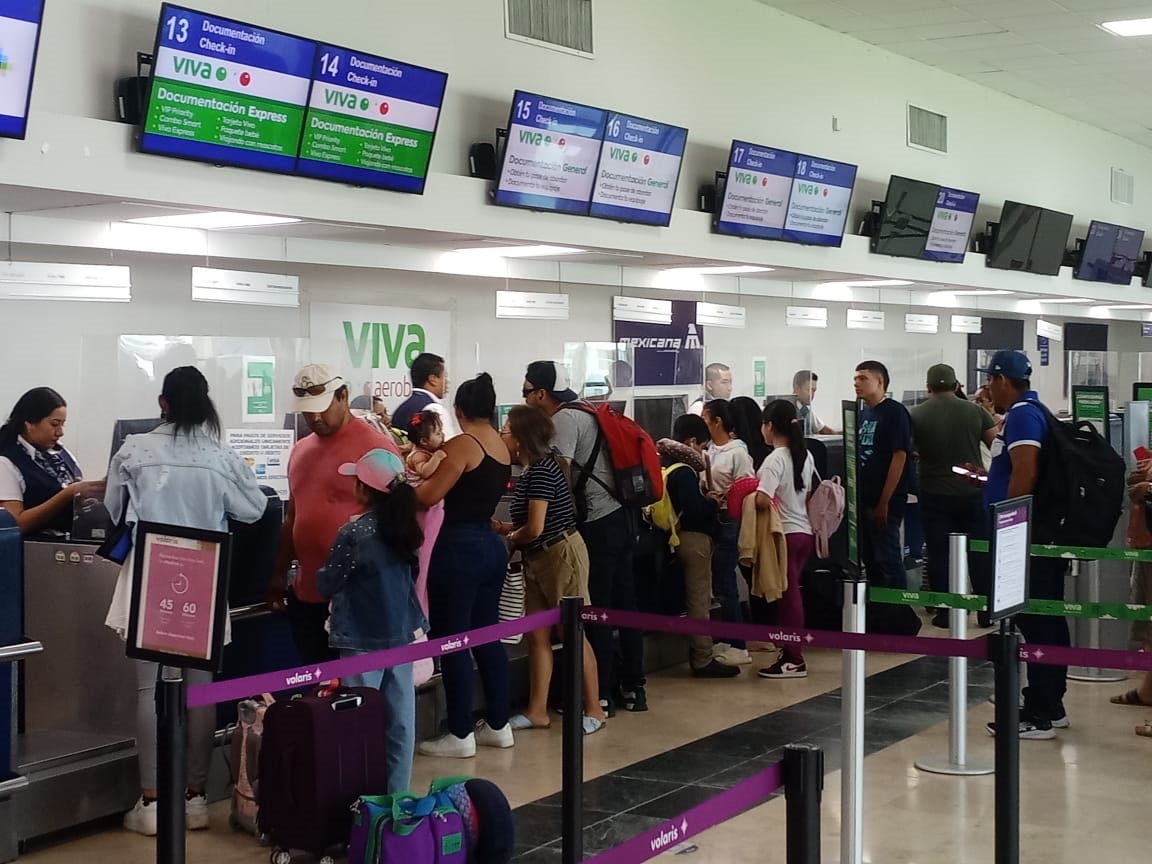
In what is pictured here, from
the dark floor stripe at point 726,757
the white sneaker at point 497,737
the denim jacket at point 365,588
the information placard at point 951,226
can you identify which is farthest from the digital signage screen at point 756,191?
the denim jacket at point 365,588

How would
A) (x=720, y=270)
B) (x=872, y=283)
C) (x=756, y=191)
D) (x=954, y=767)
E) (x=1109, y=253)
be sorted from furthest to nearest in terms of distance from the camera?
(x=1109, y=253) → (x=872, y=283) → (x=720, y=270) → (x=756, y=191) → (x=954, y=767)

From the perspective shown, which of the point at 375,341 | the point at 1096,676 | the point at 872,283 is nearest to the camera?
the point at 1096,676

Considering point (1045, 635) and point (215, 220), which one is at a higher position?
point (215, 220)

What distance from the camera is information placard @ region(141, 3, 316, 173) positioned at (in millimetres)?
5301

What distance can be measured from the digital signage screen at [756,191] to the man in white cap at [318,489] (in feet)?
14.2

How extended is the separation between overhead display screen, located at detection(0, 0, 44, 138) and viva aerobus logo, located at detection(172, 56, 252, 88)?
67 cm

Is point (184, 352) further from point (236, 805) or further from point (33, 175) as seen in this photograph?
point (236, 805)

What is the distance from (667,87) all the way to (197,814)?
212 inches

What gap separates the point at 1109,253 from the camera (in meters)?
14.5

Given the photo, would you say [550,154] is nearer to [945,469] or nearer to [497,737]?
[945,469]

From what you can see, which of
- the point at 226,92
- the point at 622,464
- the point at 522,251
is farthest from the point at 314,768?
the point at 522,251

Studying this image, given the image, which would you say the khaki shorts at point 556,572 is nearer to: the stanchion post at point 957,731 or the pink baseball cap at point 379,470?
the pink baseball cap at point 379,470

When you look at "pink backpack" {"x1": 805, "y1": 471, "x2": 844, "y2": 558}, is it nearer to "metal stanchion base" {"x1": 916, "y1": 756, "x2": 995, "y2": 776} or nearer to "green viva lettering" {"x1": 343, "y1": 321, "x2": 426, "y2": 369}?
"metal stanchion base" {"x1": 916, "y1": 756, "x2": 995, "y2": 776}

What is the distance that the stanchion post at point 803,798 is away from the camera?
2.54 m
